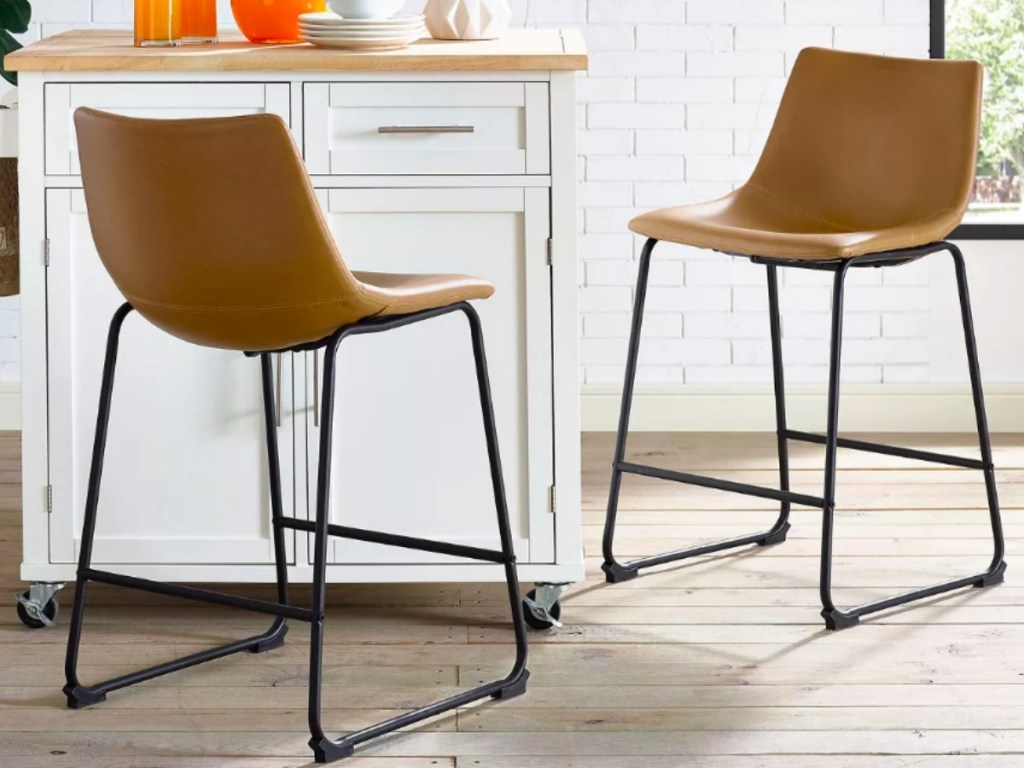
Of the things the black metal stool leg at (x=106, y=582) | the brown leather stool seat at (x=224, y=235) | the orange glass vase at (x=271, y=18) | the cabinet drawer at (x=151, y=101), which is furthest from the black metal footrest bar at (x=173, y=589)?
the orange glass vase at (x=271, y=18)

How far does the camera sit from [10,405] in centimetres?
417

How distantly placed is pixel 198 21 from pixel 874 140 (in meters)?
1.31

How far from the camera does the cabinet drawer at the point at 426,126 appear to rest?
254 cm

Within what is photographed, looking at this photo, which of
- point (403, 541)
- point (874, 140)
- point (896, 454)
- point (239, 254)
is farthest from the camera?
point (874, 140)

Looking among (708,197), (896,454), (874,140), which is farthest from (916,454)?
(708,197)

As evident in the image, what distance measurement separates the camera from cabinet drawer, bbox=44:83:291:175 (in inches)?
100

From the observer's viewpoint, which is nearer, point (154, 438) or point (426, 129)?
point (426, 129)

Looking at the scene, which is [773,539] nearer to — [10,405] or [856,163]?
[856,163]

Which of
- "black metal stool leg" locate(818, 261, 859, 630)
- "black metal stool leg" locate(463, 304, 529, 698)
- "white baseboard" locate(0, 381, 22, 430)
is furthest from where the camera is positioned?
"white baseboard" locate(0, 381, 22, 430)

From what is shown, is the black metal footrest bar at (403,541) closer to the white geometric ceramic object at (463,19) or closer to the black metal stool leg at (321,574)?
the black metal stool leg at (321,574)

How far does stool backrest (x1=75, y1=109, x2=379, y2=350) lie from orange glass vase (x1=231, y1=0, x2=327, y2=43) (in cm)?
70

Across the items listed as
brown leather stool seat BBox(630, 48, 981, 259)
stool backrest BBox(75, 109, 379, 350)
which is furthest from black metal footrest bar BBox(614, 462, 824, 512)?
stool backrest BBox(75, 109, 379, 350)

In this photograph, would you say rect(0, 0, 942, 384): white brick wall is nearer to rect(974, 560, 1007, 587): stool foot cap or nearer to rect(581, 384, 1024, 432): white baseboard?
rect(581, 384, 1024, 432): white baseboard

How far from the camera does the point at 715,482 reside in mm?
2871
